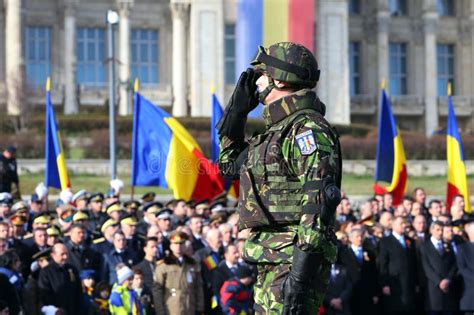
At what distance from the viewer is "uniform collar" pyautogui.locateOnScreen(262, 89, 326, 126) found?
602 cm

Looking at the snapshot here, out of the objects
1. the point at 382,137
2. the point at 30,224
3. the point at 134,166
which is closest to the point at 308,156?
the point at 30,224

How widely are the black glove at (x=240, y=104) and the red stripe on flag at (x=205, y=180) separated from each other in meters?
10.9

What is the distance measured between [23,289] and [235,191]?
7.85m

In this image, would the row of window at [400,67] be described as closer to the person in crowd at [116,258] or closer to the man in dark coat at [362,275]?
the man in dark coat at [362,275]

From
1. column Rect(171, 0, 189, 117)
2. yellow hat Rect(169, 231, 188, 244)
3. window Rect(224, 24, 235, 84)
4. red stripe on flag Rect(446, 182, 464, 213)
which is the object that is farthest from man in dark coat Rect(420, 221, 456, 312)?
window Rect(224, 24, 235, 84)

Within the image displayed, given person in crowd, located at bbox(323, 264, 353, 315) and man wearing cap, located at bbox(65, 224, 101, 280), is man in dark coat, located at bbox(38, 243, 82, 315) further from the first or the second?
person in crowd, located at bbox(323, 264, 353, 315)

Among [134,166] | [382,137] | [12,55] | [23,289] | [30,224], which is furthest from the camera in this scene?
[12,55]

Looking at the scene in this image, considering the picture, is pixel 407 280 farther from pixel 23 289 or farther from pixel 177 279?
pixel 23 289

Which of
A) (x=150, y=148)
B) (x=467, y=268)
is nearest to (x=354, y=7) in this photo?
(x=150, y=148)

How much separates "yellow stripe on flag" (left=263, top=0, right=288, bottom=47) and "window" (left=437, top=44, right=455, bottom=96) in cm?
3202

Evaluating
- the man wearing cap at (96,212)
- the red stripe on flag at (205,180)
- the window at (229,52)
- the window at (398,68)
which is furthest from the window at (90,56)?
the man wearing cap at (96,212)

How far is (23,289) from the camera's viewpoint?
10.5 m

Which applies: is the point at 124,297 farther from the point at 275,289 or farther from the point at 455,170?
the point at 455,170

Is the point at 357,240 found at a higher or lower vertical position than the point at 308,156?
lower
